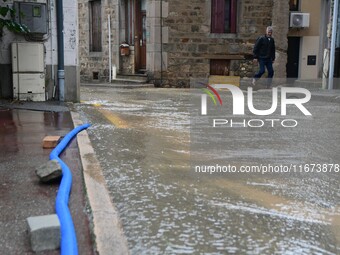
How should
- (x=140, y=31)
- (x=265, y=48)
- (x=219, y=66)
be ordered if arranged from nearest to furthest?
1. (x=265, y=48)
2. (x=219, y=66)
3. (x=140, y=31)

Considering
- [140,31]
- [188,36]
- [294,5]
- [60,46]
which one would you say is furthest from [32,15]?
[294,5]

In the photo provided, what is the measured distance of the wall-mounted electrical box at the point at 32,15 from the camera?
9016 millimetres

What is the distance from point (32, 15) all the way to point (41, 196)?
645 centimetres

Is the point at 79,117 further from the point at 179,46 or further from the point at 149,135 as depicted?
the point at 179,46

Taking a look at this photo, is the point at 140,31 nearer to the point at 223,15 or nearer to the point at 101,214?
the point at 223,15

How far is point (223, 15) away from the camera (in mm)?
16031

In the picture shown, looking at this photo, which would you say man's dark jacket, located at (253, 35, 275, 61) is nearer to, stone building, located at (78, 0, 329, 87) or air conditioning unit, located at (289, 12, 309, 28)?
stone building, located at (78, 0, 329, 87)

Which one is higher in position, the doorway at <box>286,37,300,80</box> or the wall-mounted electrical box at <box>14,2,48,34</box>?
the wall-mounted electrical box at <box>14,2,48,34</box>

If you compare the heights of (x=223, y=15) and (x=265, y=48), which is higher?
(x=223, y=15)

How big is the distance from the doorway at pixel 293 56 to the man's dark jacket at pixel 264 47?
208 inches

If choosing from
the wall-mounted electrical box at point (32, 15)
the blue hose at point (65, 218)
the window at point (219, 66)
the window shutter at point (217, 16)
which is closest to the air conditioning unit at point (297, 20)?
the window shutter at point (217, 16)

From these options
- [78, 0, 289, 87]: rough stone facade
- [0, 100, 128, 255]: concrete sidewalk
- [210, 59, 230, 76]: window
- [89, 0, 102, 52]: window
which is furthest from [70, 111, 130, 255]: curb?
[89, 0, 102, 52]: window

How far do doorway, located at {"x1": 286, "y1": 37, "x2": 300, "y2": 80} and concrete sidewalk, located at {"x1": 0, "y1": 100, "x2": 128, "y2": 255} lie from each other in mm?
14048

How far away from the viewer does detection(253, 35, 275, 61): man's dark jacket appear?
528 inches
